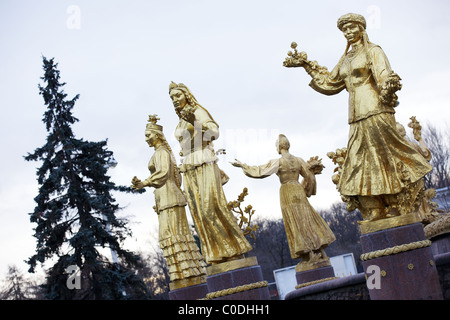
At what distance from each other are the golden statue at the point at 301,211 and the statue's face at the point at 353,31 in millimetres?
3647

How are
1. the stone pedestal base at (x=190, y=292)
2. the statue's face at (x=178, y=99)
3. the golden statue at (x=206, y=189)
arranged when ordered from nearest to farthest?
the golden statue at (x=206, y=189) → the statue's face at (x=178, y=99) → the stone pedestal base at (x=190, y=292)

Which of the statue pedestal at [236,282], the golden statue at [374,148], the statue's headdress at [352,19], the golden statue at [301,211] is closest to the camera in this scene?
the golden statue at [374,148]

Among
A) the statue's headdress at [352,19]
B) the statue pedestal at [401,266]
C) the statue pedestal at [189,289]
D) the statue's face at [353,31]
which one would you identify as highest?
the statue's headdress at [352,19]

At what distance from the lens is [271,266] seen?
45.6m

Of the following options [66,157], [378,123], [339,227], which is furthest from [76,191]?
[339,227]

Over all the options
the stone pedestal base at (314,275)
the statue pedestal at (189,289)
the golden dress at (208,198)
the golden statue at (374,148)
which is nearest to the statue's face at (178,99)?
the golden dress at (208,198)

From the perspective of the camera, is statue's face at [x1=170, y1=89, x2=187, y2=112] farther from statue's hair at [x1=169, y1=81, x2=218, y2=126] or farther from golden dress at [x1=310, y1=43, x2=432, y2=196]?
golden dress at [x1=310, y1=43, x2=432, y2=196]

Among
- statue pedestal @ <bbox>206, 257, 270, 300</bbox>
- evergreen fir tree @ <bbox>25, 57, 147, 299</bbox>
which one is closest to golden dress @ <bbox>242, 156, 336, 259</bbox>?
statue pedestal @ <bbox>206, 257, 270, 300</bbox>

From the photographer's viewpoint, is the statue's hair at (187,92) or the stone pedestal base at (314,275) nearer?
→ the statue's hair at (187,92)

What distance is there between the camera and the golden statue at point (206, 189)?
9.38 meters

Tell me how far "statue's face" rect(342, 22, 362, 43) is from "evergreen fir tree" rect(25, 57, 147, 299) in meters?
16.8

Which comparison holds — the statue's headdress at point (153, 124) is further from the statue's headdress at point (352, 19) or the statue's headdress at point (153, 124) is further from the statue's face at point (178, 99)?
the statue's headdress at point (352, 19)

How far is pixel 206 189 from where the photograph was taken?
9.38 m
